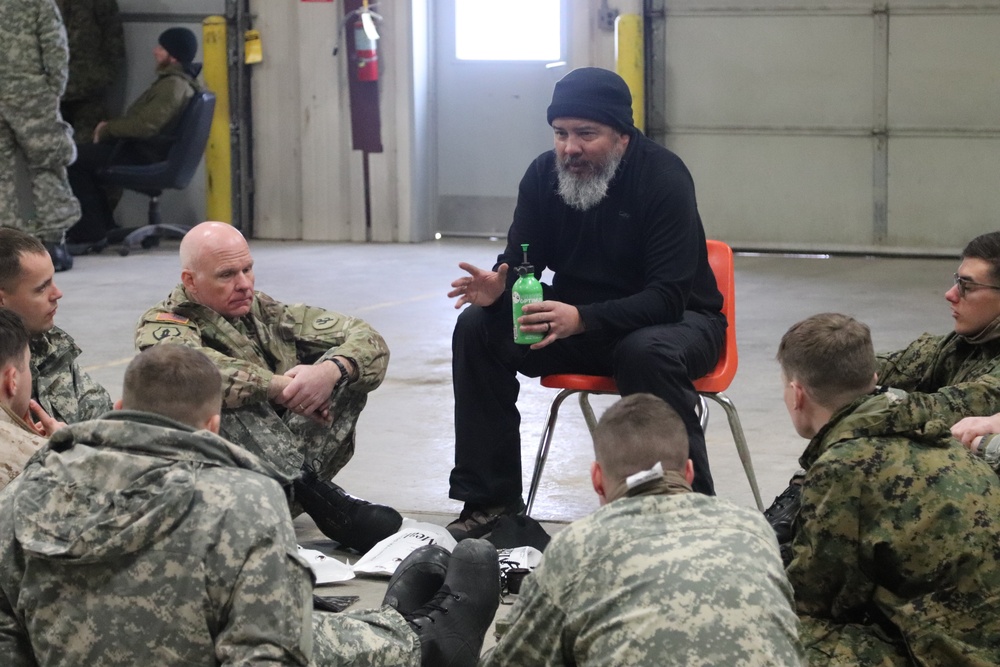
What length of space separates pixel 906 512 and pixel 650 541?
608mm

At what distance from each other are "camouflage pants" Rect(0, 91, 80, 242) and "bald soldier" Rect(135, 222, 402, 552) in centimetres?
552

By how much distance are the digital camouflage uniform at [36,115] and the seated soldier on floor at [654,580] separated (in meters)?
7.35

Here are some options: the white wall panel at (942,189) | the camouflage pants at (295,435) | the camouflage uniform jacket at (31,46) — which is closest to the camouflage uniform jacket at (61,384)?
the camouflage pants at (295,435)

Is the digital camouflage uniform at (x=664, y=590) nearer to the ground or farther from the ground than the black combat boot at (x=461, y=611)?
farther from the ground

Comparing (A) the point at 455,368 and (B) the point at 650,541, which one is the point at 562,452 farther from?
(B) the point at 650,541

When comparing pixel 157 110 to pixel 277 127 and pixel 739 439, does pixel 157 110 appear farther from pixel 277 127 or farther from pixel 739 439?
pixel 739 439

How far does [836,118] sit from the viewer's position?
9898mm

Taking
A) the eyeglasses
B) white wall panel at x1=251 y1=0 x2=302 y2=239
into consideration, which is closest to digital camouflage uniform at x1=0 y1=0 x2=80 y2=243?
white wall panel at x1=251 y1=0 x2=302 y2=239

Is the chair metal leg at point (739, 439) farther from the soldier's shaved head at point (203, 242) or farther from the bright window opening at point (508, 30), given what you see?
the bright window opening at point (508, 30)

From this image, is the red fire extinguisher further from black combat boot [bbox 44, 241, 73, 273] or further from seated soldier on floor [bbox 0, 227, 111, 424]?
seated soldier on floor [bbox 0, 227, 111, 424]

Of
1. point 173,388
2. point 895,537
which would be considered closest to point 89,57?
point 173,388

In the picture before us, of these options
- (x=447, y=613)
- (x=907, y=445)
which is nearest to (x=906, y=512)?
(x=907, y=445)

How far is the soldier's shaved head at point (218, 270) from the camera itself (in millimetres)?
3586

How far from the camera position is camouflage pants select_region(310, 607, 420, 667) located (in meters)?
2.39
